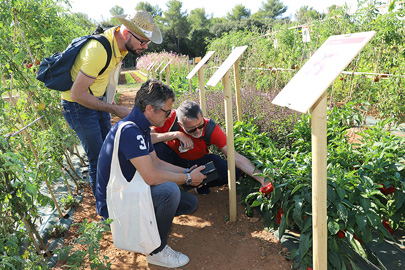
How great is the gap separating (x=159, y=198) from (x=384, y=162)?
1428mm

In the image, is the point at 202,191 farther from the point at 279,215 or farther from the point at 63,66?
the point at 63,66

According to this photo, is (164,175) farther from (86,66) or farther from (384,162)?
(384,162)

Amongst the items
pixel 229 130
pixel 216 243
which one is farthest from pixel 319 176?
pixel 216 243

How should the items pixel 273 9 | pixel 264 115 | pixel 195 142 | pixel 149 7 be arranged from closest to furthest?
pixel 195 142 → pixel 264 115 → pixel 149 7 → pixel 273 9

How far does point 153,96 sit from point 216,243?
47.1 inches

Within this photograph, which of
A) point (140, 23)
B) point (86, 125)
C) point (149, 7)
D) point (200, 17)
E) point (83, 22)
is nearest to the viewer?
point (140, 23)

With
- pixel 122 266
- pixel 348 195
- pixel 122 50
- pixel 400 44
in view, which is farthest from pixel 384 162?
pixel 400 44

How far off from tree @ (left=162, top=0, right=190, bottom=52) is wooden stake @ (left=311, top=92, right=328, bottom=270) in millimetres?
33154

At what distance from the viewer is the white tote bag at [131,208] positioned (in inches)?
68.4

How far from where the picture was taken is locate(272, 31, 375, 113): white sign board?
1021 millimetres

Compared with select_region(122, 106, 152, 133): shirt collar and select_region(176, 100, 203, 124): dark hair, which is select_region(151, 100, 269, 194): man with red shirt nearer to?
select_region(176, 100, 203, 124): dark hair

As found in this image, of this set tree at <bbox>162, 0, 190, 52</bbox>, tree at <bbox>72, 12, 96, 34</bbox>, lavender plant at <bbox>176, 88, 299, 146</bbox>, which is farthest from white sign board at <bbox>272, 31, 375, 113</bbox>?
tree at <bbox>162, 0, 190, 52</bbox>

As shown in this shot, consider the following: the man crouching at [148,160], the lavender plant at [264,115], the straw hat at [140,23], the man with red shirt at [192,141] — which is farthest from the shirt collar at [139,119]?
the lavender plant at [264,115]

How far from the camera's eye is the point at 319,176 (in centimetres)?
120
